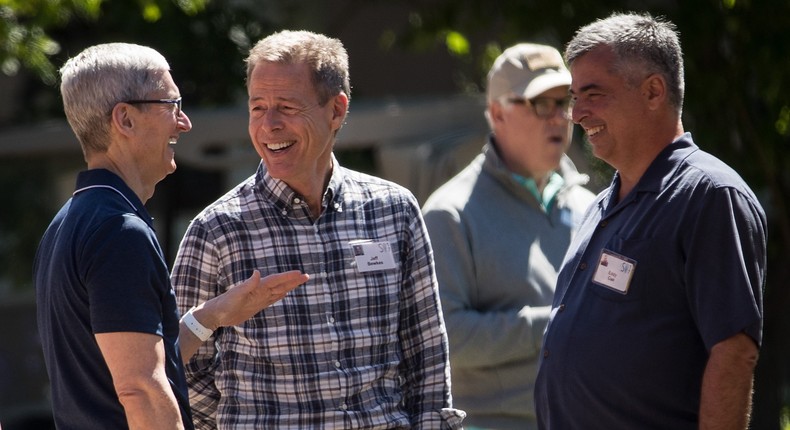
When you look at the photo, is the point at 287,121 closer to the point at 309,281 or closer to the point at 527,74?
the point at 309,281

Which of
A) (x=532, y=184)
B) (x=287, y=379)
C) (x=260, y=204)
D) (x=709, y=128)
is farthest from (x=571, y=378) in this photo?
(x=709, y=128)

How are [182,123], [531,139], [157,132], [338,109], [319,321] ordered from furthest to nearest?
[531,139] → [338,109] → [319,321] → [182,123] → [157,132]

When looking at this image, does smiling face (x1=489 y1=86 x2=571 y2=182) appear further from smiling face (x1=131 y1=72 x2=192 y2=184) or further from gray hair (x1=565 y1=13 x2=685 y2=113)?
smiling face (x1=131 y1=72 x2=192 y2=184)

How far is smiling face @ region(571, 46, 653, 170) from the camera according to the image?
2.96 m

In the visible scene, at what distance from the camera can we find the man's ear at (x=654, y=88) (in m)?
Result: 2.95

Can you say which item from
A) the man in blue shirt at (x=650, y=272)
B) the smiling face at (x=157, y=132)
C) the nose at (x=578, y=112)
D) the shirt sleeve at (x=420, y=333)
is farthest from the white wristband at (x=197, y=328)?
the nose at (x=578, y=112)

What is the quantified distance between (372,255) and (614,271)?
68 cm

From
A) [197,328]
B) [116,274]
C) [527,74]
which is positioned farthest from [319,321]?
[527,74]

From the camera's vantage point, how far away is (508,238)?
3.87 metres

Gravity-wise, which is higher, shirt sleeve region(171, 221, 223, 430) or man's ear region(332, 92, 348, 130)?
man's ear region(332, 92, 348, 130)

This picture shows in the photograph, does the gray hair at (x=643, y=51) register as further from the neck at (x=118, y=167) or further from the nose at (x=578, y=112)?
the neck at (x=118, y=167)

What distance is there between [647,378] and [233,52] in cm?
592

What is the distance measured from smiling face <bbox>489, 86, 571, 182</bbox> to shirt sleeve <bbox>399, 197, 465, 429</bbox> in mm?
913

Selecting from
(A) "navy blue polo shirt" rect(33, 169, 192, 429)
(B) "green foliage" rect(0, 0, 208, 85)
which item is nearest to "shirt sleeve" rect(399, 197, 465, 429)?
(A) "navy blue polo shirt" rect(33, 169, 192, 429)
